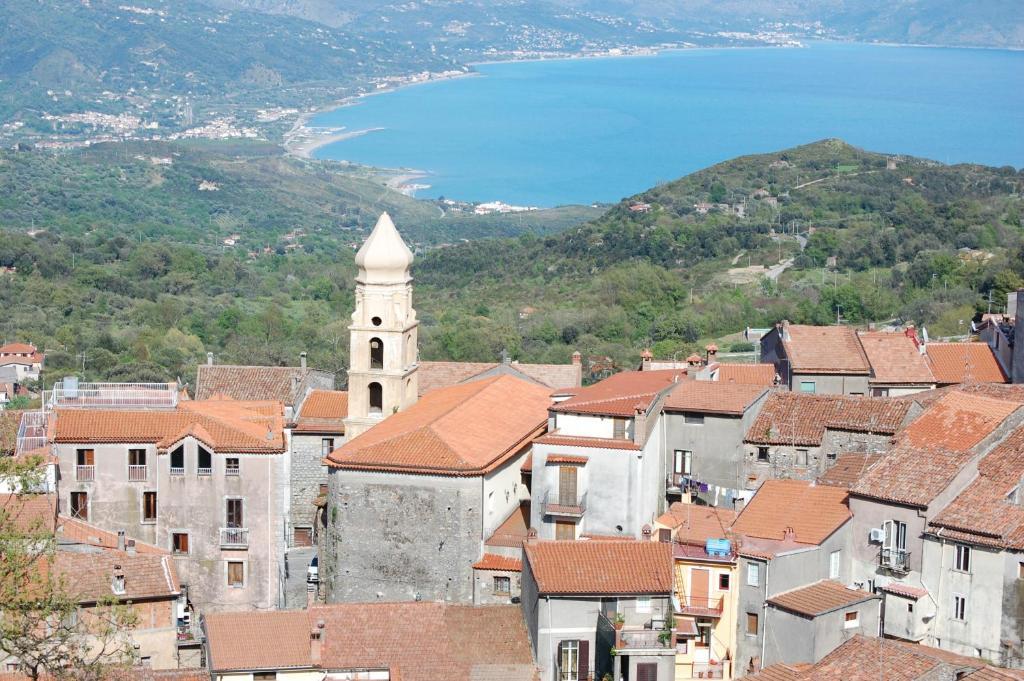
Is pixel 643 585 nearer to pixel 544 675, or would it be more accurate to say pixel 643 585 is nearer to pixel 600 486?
pixel 544 675

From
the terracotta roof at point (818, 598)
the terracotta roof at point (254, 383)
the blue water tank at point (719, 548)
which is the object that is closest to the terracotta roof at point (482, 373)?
the terracotta roof at point (254, 383)

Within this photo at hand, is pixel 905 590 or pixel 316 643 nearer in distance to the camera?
pixel 316 643

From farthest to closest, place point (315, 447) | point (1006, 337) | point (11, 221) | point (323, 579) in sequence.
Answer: point (11, 221) → point (1006, 337) → point (315, 447) → point (323, 579)

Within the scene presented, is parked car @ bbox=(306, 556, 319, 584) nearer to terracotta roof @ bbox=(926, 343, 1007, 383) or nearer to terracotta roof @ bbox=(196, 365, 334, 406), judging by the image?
terracotta roof @ bbox=(196, 365, 334, 406)

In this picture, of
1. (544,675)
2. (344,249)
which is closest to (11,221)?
(344,249)

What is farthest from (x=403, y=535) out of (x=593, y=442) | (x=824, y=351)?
(x=824, y=351)

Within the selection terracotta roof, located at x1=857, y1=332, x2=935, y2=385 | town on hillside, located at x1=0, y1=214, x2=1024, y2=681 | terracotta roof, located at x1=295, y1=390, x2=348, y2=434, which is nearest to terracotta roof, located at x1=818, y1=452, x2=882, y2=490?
town on hillside, located at x1=0, y1=214, x2=1024, y2=681

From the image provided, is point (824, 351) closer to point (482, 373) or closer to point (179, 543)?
point (482, 373)
